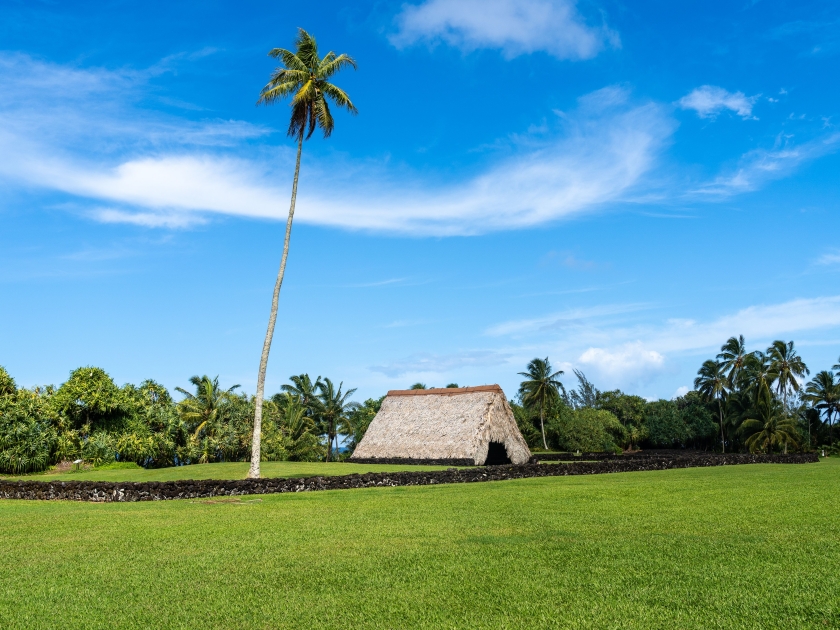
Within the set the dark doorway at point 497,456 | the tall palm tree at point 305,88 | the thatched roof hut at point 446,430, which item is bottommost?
the dark doorway at point 497,456

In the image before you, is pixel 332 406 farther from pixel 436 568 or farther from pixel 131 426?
pixel 436 568

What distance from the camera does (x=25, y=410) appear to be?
3575 cm

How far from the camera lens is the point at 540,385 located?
224 feet

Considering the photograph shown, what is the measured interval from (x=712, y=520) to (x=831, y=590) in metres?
5.13

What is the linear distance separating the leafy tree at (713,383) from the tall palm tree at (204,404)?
49890 millimetres

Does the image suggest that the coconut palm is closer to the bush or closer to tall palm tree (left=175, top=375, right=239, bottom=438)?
the bush

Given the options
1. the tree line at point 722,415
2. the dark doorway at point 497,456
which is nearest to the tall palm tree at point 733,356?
the tree line at point 722,415

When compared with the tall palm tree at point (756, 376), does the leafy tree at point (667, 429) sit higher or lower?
lower

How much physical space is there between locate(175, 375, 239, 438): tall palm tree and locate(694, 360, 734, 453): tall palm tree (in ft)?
164

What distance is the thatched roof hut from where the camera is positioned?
37.7 meters

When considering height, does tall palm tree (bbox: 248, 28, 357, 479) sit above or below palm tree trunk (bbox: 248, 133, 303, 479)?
above

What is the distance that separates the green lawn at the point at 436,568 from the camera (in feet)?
20.4

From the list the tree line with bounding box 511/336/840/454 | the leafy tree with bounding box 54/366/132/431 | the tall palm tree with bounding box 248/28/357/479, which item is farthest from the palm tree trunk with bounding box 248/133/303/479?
the tree line with bounding box 511/336/840/454

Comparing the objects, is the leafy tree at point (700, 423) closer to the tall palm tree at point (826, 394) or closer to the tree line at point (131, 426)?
the tall palm tree at point (826, 394)
